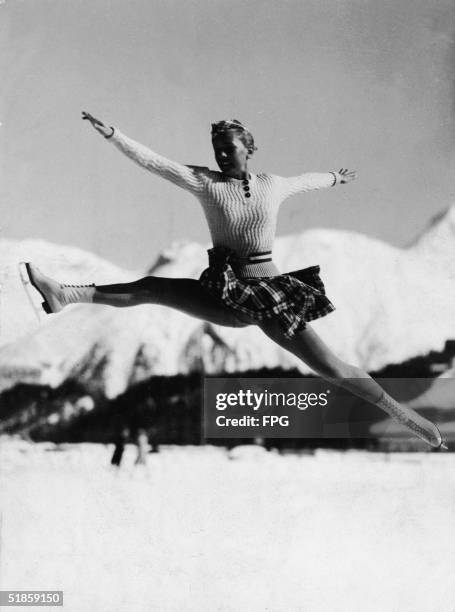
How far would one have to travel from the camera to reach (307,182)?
114 inches

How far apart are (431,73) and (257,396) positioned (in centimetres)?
144

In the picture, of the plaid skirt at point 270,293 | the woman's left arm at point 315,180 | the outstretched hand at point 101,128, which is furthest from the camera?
the woman's left arm at point 315,180

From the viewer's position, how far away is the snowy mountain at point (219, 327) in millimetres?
2883

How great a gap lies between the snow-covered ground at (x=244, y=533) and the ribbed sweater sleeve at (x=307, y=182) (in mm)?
1011

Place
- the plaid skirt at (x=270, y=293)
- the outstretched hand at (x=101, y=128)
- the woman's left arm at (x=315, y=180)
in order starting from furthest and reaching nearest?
1. the woman's left arm at (x=315, y=180)
2. the plaid skirt at (x=270, y=293)
3. the outstretched hand at (x=101, y=128)

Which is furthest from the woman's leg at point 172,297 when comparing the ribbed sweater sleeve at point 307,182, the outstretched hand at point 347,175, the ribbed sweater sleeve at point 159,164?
the outstretched hand at point 347,175

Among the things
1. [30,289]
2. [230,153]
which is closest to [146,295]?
[30,289]

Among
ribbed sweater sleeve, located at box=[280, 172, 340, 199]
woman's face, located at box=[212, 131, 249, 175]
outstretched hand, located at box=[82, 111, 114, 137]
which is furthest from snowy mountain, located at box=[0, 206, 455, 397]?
outstretched hand, located at box=[82, 111, 114, 137]

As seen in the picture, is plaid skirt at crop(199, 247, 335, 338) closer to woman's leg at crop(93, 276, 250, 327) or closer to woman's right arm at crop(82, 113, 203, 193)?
woman's leg at crop(93, 276, 250, 327)

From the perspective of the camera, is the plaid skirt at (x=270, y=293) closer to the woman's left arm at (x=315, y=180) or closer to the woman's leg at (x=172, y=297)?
the woman's leg at (x=172, y=297)

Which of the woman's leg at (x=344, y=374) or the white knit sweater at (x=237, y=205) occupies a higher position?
the white knit sweater at (x=237, y=205)

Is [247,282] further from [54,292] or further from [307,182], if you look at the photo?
[54,292]

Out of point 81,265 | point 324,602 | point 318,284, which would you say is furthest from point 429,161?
point 324,602

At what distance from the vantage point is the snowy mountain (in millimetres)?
2883
